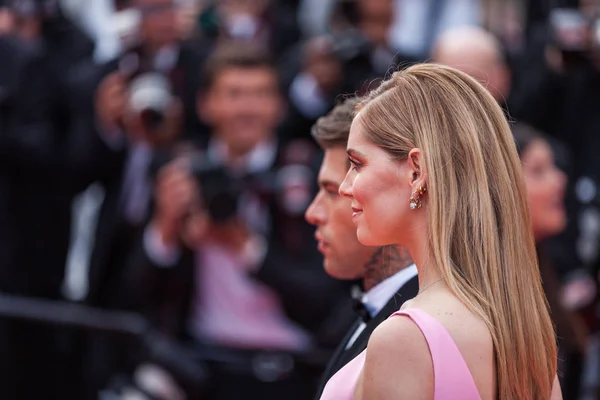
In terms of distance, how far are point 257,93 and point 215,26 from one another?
1.87 meters

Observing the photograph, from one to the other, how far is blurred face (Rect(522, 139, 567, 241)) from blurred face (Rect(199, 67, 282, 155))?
155 centimetres

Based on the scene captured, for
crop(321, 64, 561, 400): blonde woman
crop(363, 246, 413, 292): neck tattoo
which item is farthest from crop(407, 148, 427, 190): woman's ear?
crop(363, 246, 413, 292): neck tattoo

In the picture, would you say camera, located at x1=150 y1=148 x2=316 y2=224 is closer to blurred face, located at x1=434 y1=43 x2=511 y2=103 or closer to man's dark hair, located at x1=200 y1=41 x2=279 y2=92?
man's dark hair, located at x1=200 y1=41 x2=279 y2=92

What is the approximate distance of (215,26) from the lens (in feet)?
24.3

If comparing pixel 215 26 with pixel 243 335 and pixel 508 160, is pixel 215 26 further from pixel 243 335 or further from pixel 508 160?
pixel 508 160

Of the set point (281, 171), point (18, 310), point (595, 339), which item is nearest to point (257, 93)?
point (281, 171)

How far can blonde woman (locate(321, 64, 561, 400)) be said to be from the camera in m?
2.03

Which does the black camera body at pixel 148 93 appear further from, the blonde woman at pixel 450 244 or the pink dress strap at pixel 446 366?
the pink dress strap at pixel 446 366

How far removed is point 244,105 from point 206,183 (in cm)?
62

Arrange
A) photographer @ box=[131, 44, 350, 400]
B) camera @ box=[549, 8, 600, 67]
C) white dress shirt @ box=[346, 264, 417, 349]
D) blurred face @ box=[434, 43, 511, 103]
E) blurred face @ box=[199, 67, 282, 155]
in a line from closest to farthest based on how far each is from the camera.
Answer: white dress shirt @ box=[346, 264, 417, 349], photographer @ box=[131, 44, 350, 400], blurred face @ box=[434, 43, 511, 103], blurred face @ box=[199, 67, 282, 155], camera @ box=[549, 8, 600, 67]

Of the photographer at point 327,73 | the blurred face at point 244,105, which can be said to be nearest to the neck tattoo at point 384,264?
the blurred face at point 244,105

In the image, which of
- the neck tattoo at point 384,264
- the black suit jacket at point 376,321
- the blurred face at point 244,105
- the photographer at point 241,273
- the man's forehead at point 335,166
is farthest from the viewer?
the blurred face at point 244,105

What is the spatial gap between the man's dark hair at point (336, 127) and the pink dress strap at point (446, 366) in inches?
35.8

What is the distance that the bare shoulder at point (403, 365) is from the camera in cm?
202
